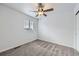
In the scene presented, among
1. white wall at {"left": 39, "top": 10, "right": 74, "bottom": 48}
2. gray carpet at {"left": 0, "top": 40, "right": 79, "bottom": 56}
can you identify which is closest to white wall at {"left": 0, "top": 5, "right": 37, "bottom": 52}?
gray carpet at {"left": 0, "top": 40, "right": 79, "bottom": 56}

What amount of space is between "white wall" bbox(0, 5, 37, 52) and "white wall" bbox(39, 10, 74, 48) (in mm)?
994

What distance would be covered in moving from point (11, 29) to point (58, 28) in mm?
2238

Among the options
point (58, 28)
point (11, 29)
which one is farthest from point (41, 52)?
point (58, 28)

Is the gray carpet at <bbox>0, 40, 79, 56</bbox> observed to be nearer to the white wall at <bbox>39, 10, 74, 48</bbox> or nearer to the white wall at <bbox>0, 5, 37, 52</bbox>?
the white wall at <bbox>0, 5, 37, 52</bbox>

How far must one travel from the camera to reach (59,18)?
388cm

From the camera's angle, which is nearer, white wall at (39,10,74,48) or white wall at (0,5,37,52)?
white wall at (0,5,37,52)

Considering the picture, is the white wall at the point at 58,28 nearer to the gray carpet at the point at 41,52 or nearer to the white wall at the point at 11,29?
the gray carpet at the point at 41,52

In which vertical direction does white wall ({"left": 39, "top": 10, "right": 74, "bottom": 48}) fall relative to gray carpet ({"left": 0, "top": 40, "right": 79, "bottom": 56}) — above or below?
above

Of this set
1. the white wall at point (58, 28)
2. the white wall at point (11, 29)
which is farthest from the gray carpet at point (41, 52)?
the white wall at point (58, 28)

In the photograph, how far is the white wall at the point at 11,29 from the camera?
2.77 metres

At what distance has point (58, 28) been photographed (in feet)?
13.4

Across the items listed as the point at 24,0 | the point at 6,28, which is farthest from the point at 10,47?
the point at 24,0

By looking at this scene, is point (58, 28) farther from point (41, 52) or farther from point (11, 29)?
point (11, 29)

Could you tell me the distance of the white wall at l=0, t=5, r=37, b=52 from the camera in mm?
2768
